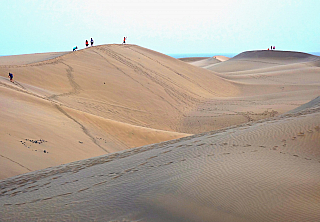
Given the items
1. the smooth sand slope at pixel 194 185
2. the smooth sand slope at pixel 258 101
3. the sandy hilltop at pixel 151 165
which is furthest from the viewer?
the smooth sand slope at pixel 258 101

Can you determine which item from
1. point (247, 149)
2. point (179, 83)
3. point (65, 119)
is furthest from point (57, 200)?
point (179, 83)

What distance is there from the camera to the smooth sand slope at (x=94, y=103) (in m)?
7.58

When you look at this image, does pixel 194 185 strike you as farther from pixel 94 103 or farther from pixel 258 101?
pixel 258 101

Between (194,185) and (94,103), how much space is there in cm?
1144

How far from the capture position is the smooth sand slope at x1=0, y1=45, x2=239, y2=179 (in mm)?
7582

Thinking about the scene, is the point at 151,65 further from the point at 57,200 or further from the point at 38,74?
the point at 57,200

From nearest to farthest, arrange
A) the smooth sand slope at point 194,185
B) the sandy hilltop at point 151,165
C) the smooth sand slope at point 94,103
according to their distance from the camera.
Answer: the smooth sand slope at point 194,185, the sandy hilltop at point 151,165, the smooth sand slope at point 94,103

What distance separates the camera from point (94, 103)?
14.6m

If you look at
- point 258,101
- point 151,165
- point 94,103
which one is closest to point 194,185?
point 151,165

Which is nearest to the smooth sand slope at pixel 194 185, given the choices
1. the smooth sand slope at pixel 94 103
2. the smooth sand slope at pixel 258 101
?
the smooth sand slope at pixel 94 103

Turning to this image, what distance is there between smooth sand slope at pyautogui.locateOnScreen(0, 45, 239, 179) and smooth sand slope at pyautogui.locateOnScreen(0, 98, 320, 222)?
1850 millimetres

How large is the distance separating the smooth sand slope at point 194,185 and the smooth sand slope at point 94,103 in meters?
1.85

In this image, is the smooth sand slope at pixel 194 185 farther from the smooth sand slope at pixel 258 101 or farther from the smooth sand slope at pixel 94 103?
the smooth sand slope at pixel 258 101

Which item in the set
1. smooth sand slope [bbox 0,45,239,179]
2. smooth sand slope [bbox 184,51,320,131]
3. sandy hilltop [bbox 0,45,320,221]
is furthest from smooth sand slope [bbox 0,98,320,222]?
smooth sand slope [bbox 184,51,320,131]
